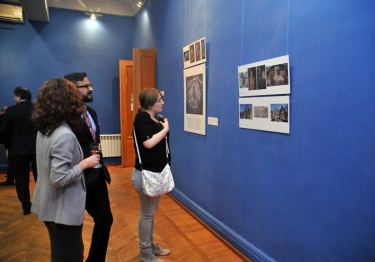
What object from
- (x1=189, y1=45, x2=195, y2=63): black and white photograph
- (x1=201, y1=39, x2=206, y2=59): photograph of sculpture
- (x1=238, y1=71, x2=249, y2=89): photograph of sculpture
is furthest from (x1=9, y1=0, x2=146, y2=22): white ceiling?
(x1=238, y1=71, x2=249, y2=89): photograph of sculpture

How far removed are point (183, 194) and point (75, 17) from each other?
16.0ft

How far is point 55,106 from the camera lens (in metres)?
1.41

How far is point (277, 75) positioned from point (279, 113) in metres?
0.29

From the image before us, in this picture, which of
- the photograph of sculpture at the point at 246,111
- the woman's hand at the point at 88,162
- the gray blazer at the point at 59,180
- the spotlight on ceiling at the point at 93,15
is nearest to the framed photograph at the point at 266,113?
the photograph of sculpture at the point at 246,111

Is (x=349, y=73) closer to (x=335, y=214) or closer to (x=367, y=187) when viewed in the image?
(x=367, y=187)

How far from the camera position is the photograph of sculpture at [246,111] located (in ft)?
7.82

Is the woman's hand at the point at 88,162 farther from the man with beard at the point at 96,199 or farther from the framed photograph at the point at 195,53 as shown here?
the framed photograph at the point at 195,53

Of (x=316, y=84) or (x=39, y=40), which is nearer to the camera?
(x=316, y=84)

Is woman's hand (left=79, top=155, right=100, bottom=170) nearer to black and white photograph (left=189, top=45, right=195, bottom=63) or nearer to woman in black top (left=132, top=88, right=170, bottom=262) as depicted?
woman in black top (left=132, top=88, right=170, bottom=262)

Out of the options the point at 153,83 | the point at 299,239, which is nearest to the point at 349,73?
the point at 299,239

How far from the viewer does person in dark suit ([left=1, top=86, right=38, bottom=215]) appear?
3568 millimetres

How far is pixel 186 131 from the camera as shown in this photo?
3805mm

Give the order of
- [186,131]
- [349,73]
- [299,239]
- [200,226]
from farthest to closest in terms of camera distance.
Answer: [186,131] < [200,226] < [299,239] < [349,73]

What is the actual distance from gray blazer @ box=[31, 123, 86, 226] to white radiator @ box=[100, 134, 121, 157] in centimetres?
515
